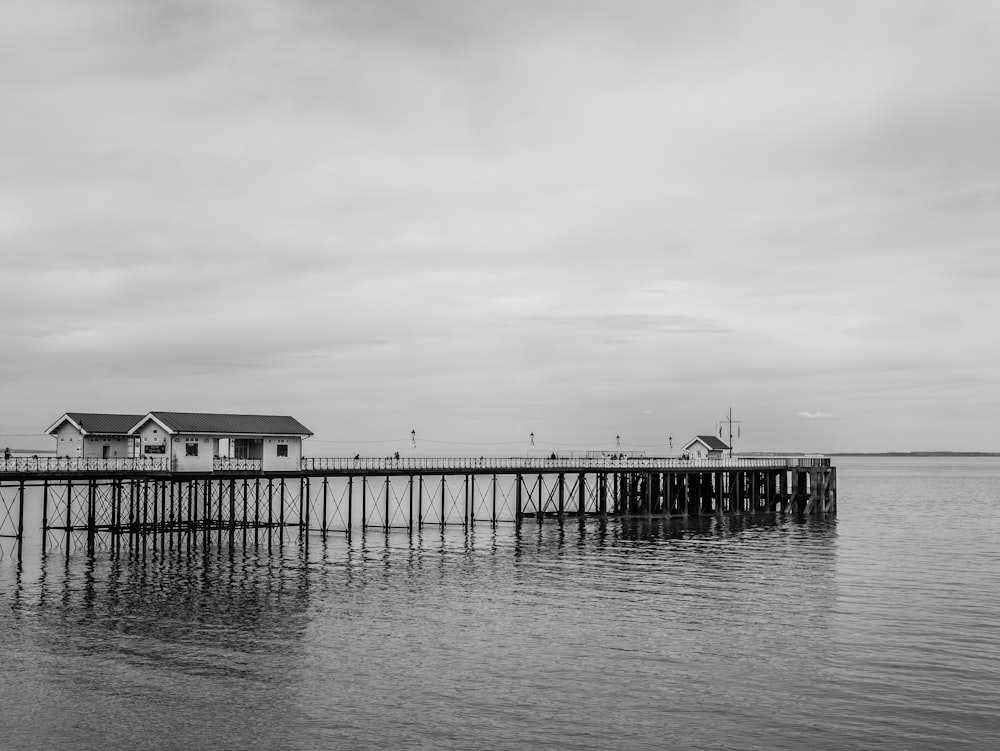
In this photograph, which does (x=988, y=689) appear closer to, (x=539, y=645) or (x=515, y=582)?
(x=539, y=645)

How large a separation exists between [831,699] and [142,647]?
22.1 metres

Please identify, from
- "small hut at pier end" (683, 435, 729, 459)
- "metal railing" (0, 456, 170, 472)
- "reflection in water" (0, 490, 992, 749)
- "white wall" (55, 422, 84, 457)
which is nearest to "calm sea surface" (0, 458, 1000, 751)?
"reflection in water" (0, 490, 992, 749)

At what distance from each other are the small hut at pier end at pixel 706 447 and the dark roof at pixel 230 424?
164 feet

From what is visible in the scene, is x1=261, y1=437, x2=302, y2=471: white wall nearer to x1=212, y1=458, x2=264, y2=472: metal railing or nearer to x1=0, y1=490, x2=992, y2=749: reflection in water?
x1=212, y1=458, x2=264, y2=472: metal railing

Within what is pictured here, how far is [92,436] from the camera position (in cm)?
6034

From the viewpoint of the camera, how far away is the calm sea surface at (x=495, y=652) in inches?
953

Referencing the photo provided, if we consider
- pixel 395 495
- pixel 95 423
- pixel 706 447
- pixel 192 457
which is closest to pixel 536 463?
pixel 395 495

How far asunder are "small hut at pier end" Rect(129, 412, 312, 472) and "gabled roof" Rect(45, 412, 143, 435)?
908 mm

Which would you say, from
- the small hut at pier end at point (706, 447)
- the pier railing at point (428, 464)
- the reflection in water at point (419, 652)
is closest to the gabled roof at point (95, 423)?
the pier railing at point (428, 464)

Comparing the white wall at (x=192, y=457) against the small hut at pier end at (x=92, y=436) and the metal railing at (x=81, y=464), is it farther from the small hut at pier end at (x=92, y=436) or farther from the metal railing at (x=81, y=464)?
the small hut at pier end at (x=92, y=436)

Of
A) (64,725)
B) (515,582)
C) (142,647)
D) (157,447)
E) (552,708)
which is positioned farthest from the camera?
(157,447)

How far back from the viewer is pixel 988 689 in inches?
1080

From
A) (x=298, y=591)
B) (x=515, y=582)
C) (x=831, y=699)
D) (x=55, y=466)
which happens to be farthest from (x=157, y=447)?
(x=831, y=699)

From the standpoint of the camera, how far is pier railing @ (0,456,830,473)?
176 ft
